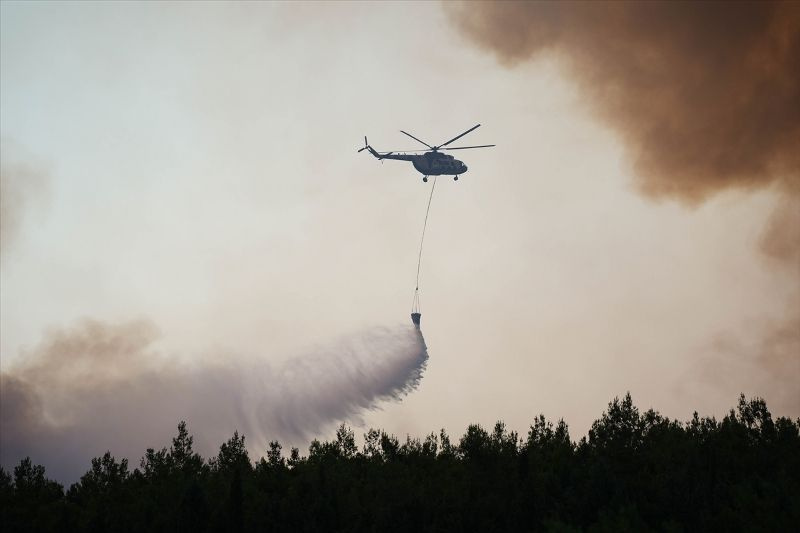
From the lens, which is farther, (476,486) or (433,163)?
(433,163)

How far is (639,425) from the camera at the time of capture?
515 ft

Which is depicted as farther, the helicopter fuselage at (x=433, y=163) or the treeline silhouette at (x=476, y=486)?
the helicopter fuselage at (x=433, y=163)

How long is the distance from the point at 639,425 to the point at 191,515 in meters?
79.0

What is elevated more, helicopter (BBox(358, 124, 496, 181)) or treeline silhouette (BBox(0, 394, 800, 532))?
helicopter (BBox(358, 124, 496, 181))

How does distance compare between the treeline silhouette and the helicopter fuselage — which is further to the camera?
the helicopter fuselage

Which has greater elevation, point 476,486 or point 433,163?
point 433,163

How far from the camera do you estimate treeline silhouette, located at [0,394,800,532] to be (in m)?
110

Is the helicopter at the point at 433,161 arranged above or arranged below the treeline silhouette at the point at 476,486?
above

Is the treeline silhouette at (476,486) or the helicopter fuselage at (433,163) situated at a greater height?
the helicopter fuselage at (433,163)

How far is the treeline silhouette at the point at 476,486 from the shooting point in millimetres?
110188

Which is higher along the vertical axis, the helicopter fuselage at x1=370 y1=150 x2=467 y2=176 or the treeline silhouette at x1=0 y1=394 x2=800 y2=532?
the helicopter fuselage at x1=370 y1=150 x2=467 y2=176

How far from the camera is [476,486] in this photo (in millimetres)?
121125

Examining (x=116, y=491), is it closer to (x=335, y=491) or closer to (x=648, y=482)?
(x=335, y=491)

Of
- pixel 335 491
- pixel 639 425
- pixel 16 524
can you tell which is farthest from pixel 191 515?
pixel 639 425
